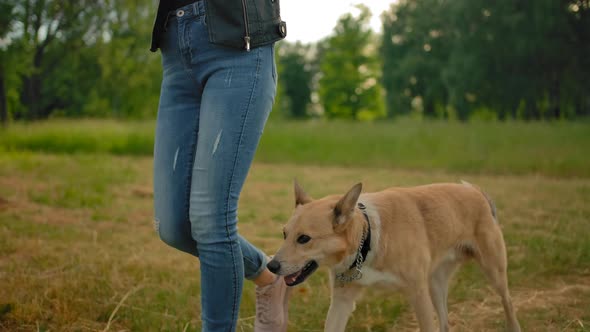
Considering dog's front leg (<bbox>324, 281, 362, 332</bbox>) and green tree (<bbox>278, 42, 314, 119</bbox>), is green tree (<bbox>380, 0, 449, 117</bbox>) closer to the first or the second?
dog's front leg (<bbox>324, 281, 362, 332</bbox>)

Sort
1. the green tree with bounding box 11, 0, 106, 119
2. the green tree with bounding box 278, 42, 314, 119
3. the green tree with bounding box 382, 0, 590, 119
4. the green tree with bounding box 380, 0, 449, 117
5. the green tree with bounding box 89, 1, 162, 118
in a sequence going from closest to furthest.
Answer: the green tree with bounding box 11, 0, 106, 119 < the green tree with bounding box 382, 0, 590, 119 < the green tree with bounding box 89, 1, 162, 118 < the green tree with bounding box 380, 0, 449, 117 < the green tree with bounding box 278, 42, 314, 119

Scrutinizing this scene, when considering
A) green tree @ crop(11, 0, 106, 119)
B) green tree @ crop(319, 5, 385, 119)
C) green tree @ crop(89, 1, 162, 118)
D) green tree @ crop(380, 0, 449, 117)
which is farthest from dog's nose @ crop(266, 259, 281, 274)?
green tree @ crop(319, 5, 385, 119)

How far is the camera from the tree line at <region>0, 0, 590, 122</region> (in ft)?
47.6

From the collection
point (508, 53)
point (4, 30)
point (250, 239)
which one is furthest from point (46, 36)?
point (508, 53)

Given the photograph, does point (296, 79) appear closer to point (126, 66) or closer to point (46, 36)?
point (126, 66)

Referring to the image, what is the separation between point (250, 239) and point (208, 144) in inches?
141

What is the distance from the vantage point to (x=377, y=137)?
1540 centimetres

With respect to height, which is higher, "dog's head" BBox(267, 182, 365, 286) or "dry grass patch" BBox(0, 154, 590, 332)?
"dog's head" BBox(267, 182, 365, 286)

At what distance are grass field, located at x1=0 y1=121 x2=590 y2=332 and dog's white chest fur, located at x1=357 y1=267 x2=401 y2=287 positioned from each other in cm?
76

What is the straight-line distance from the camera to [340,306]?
286 centimetres

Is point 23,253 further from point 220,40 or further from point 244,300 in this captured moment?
point 220,40

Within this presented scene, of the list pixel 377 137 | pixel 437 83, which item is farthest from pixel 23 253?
pixel 437 83

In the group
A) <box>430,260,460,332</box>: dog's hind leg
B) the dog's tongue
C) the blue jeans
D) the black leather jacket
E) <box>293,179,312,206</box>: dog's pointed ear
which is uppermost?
the black leather jacket

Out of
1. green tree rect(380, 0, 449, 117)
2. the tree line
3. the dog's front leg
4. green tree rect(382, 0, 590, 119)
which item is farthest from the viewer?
green tree rect(380, 0, 449, 117)
